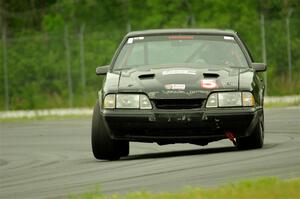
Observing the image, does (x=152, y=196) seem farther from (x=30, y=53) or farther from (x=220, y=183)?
(x=30, y=53)

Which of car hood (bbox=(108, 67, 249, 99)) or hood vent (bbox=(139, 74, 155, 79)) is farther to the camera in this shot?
hood vent (bbox=(139, 74, 155, 79))

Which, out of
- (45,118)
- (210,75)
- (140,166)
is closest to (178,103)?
(210,75)

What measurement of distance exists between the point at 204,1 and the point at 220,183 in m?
30.1

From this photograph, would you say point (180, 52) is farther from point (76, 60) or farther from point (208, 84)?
point (76, 60)

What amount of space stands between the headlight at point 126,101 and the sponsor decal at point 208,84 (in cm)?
63

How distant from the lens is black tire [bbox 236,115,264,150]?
1402 cm

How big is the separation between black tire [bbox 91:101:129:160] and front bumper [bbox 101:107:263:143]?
5.3 inches

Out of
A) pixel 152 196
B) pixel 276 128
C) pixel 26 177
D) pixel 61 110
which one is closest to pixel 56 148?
pixel 276 128

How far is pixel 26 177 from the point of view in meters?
12.8

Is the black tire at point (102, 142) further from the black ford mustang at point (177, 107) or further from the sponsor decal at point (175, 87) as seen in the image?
the sponsor decal at point (175, 87)

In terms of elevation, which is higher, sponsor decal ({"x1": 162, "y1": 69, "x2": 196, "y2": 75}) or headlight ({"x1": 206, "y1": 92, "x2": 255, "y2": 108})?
sponsor decal ({"x1": 162, "y1": 69, "x2": 196, "y2": 75})

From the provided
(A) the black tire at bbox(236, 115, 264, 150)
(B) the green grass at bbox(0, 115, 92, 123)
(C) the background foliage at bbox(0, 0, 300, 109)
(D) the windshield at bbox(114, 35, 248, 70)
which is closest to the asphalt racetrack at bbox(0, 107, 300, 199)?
(A) the black tire at bbox(236, 115, 264, 150)

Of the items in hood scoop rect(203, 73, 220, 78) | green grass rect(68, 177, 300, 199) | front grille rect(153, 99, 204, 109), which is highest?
hood scoop rect(203, 73, 220, 78)

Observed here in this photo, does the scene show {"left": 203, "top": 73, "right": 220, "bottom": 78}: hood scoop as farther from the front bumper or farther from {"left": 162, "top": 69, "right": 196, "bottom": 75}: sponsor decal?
the front bumper
